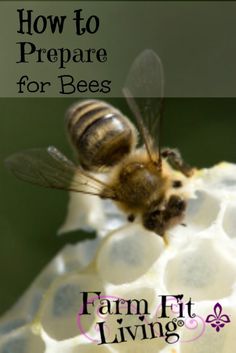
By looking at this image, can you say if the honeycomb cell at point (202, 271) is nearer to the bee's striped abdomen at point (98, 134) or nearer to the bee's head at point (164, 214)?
the bee's head at point (164, 214)

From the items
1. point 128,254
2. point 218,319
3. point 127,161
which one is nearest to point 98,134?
point 127,161

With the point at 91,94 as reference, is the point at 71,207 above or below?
below

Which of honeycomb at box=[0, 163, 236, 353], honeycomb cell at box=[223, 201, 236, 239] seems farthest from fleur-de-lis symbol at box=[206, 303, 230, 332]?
honeycomb cell at box=[223, 201, 236, 239]

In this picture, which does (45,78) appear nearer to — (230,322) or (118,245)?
(118,245)

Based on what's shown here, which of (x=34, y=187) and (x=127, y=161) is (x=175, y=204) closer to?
(x=127, y=161)

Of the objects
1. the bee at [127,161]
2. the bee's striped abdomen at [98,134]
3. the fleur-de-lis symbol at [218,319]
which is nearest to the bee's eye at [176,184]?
the bee at [127,161]

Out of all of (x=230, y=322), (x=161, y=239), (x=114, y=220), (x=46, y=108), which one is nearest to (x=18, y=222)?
(x=46, y=108)
